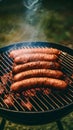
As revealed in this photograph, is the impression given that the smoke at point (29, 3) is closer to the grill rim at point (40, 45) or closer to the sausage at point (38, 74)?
the grill rim at point (40, 45)

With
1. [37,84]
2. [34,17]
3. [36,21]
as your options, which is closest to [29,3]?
[34,17]

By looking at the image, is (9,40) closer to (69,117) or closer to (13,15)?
(13,15)

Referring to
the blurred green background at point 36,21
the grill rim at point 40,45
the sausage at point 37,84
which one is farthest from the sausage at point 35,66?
the blurred green background at point 36,21

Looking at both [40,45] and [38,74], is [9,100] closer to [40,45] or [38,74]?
[38,74]

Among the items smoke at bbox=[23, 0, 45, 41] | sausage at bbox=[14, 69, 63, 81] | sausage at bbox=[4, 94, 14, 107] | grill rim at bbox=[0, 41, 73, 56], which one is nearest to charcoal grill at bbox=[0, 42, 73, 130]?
sausage at bbox=[4, 94, 14, 107]

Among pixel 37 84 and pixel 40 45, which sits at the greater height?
pixel 40 45

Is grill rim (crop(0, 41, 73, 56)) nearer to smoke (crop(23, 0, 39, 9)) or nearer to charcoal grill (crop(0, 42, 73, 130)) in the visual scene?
charcoal grill (crop(0, 42, 73, 130))

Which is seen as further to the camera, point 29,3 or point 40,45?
point 29,3

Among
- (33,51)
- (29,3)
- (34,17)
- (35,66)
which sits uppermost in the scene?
(29,3)
